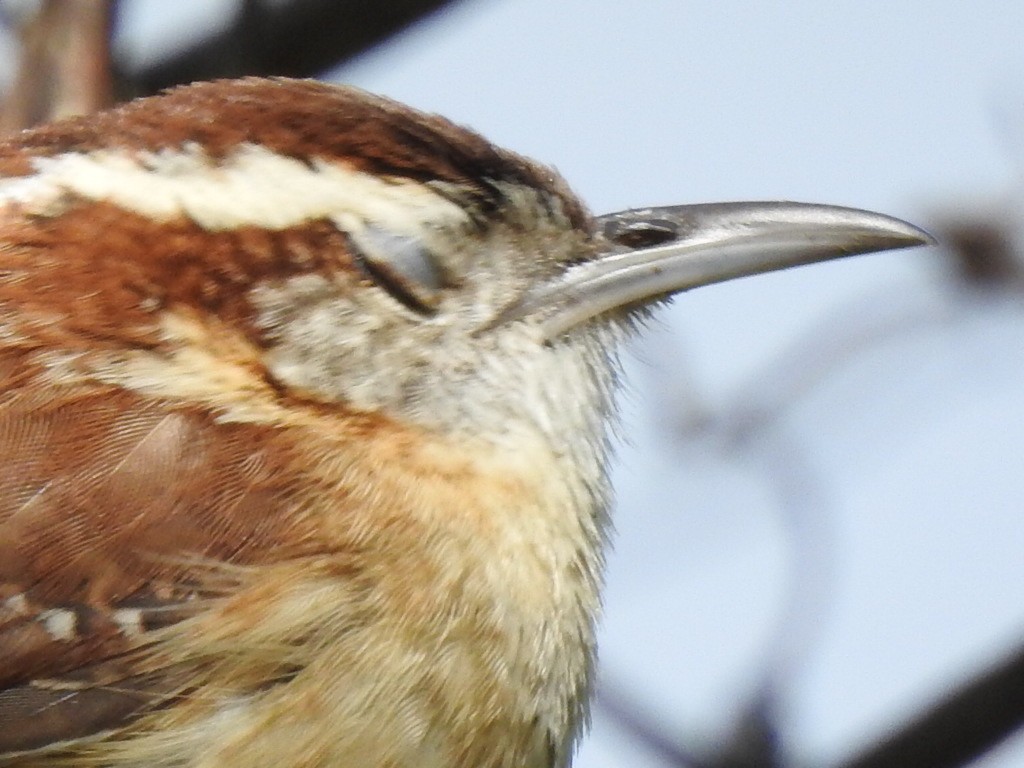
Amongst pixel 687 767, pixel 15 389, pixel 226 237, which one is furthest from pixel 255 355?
pixel 687 767


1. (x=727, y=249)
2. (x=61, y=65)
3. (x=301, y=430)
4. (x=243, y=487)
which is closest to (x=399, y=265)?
(x=301, y=430)

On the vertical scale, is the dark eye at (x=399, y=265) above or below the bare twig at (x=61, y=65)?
below

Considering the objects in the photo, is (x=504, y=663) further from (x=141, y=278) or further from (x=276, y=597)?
(x=141, y=278)

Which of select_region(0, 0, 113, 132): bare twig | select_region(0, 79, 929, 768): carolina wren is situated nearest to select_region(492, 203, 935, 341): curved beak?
select_region(0, 79, 929, 768): carolina wren

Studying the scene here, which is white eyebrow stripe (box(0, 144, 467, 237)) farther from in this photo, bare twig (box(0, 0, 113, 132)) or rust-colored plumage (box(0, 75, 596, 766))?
bare twig (box(0, 0, 113, 132))

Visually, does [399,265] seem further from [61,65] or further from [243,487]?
[61,65]

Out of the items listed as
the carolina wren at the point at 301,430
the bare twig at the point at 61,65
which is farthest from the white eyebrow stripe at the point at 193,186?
the bare twig at the point at 61,65

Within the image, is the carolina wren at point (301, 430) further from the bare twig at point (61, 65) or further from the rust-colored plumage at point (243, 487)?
the bare twig at point (61, 65)

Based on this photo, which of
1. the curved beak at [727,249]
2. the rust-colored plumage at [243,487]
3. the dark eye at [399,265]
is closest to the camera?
the rust-colored plumage at [243,487]
